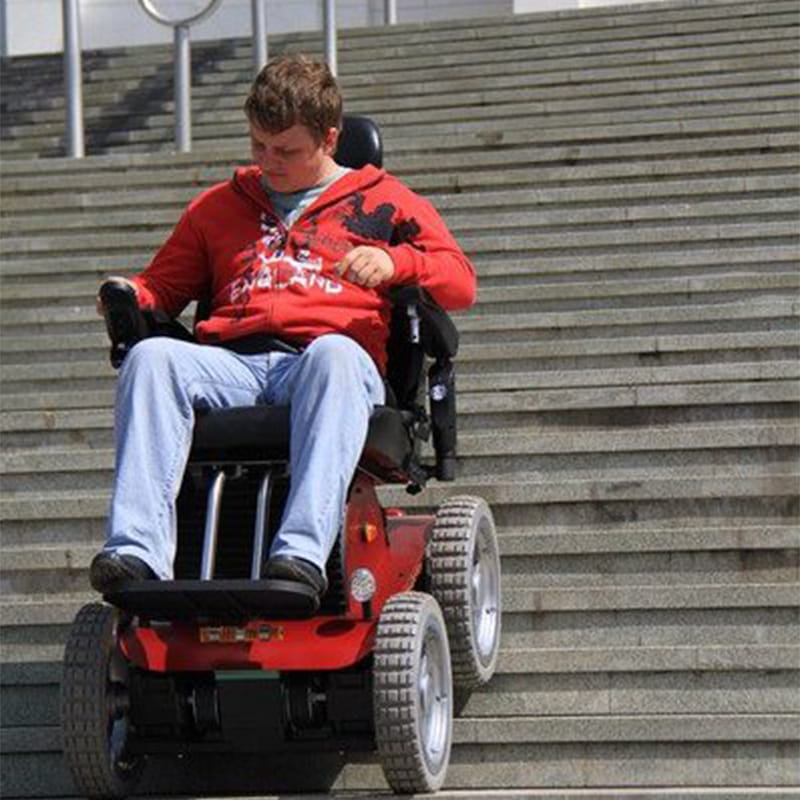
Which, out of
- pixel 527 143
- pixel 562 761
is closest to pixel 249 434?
pixel 562 761

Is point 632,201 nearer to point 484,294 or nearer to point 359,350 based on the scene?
point 484,294

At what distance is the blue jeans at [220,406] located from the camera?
4.93 m

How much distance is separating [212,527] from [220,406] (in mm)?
261

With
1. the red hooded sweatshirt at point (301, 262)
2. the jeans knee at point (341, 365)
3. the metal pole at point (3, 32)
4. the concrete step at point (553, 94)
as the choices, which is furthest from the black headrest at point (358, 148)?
the metal pole at point (3, 32)

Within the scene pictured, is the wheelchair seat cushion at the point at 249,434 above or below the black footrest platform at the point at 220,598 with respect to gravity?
above

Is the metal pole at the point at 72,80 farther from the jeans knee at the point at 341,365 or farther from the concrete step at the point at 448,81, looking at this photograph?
the jeans knee at the point at 341,365

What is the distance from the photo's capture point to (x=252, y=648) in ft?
16.6

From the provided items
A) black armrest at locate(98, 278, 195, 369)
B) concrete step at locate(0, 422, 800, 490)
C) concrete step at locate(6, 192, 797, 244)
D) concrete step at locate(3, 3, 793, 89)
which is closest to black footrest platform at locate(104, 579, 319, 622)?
black armrest at locate(98, 278, 195, 369)

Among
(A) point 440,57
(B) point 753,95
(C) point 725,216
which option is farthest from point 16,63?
(C) point 725,216

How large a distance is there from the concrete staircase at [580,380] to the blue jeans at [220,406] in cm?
78

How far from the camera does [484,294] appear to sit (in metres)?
8.43

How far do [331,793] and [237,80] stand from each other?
8.10m

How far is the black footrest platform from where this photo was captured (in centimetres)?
483

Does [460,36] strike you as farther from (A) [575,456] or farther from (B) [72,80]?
(A) [575,456]
